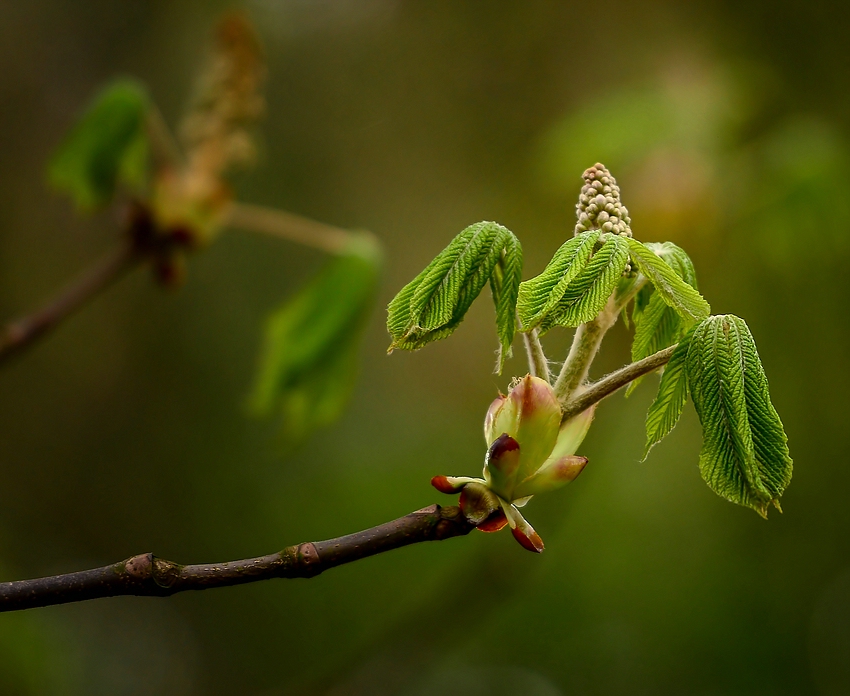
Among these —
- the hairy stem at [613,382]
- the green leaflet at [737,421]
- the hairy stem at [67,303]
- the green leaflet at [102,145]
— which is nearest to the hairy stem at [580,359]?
the hairy stem at [613,382]

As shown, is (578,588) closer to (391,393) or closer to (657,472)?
(657,472)

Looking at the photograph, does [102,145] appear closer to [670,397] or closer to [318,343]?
[318,343]

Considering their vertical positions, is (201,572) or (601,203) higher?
(601,203)

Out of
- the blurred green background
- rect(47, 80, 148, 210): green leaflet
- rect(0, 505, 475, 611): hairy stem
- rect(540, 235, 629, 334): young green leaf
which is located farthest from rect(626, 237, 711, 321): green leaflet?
the blurred green background

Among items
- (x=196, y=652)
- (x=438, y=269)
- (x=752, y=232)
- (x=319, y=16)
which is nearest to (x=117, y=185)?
(x=438, y=269)

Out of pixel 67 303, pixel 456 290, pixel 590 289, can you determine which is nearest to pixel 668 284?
pixel 590 289

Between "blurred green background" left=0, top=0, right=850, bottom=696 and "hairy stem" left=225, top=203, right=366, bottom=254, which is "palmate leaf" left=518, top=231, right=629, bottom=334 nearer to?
"hairy stem" left=225, top=203, right=366, bottom=254
